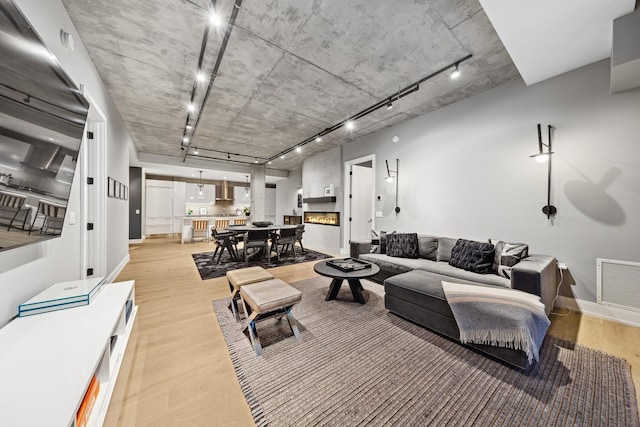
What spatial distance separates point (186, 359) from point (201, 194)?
31.1ft

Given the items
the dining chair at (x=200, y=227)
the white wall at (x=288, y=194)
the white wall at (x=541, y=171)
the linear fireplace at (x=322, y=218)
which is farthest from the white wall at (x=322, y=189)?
the dining chair at (x=200, y=227)

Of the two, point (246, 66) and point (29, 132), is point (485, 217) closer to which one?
point (246, 66)

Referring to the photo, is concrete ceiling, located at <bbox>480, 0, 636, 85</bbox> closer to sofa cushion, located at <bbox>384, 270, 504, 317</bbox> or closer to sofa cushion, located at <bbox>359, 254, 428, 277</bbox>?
sofa cushion, located at <bbox>384, 270, 504, 317</bbox>

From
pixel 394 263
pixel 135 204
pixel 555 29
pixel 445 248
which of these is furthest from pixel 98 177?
pixel 135 204

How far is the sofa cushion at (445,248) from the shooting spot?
3535mm

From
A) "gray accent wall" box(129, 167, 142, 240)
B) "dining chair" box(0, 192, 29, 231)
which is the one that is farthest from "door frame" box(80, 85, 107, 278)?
"gray accent wall" box(129, 167, 142, 240)

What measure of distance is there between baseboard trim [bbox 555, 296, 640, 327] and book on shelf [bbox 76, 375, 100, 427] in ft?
14.7

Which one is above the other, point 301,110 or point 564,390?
point 301,110

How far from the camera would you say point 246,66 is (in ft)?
9.26

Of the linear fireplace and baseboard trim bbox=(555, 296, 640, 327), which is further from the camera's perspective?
the linear fireplace

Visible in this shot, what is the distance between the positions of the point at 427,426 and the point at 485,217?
3185 mm

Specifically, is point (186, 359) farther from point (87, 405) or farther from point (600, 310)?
point (600, 310)

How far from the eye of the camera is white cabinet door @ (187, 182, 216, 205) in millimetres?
9758

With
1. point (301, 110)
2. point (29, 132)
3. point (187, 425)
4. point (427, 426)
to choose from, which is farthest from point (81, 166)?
point (427, 426)
